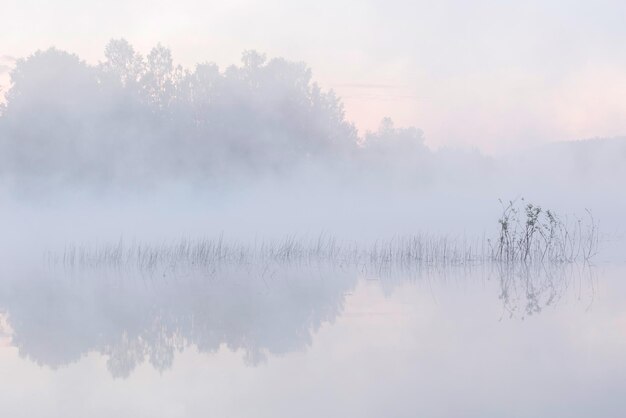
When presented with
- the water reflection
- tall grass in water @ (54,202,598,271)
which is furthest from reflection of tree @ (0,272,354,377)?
tall grass in water @ (54,202,598,271)

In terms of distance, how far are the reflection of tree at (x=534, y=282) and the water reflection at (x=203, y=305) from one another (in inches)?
0.5

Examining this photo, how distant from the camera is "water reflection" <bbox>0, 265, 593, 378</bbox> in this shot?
8625mm

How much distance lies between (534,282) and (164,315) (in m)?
5.04

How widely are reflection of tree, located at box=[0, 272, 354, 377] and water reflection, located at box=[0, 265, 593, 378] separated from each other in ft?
0.03

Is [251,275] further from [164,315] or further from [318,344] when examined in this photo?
[318,344]

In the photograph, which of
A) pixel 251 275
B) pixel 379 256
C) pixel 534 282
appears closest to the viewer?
pixel 534 282

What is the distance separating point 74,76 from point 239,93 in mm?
6566

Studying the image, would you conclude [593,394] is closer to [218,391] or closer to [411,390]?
[411,390]

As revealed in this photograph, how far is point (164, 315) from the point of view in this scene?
417 inches

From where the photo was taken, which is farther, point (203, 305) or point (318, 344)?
point (203, 305)

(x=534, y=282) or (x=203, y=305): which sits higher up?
(x=534, y=282)

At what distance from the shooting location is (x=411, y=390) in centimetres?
661

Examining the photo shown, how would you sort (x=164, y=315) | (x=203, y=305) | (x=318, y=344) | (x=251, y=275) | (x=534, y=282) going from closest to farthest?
(x=318, y=344) → (x=164, y=315) → (x=203, y=305) → (x=534, y=282) → (x=251, y=275)

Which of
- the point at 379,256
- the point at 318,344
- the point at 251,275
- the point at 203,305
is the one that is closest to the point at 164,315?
the point at 203,305
